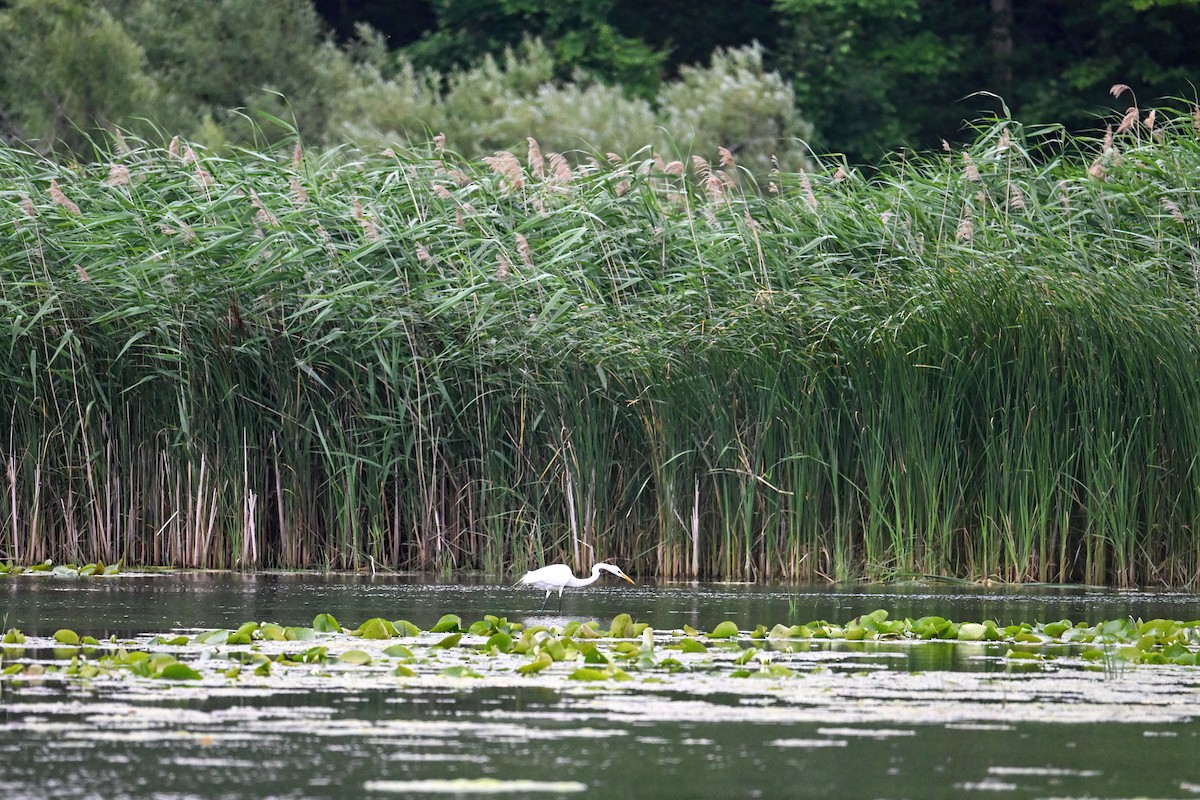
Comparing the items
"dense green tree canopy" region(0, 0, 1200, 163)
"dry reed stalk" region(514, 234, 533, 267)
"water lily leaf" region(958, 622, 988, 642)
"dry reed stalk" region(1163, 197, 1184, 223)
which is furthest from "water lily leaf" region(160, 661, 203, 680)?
"dense green tree canopy" region(0, 0, 1200, 163)

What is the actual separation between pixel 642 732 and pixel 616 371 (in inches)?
211

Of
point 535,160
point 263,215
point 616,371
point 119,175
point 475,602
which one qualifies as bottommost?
point 475,602

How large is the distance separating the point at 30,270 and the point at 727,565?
413 centimetres

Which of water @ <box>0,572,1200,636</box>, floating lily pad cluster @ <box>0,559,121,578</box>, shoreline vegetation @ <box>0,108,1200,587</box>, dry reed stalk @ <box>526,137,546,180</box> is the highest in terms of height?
dry reed stalk @ <box>526,137,546,180</box>

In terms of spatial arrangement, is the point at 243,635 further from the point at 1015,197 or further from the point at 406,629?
the point at 1015,197

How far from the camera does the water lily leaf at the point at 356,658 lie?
541 cm

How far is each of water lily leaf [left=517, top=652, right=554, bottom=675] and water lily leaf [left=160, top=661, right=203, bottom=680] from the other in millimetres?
914

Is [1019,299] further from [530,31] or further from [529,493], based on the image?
[530,31]

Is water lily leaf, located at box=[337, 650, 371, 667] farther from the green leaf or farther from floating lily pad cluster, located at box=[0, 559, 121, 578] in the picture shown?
floating lily pad cluster, located at box=[0, 559, 121, 578]

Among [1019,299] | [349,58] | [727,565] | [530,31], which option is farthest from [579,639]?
[530,31]

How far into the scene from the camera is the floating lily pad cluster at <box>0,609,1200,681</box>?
17.3ft

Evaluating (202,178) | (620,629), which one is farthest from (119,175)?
(620,629)

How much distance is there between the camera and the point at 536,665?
5.25 metres

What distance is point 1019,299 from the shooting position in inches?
355
